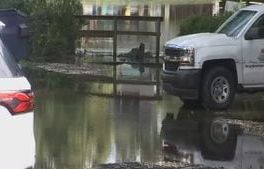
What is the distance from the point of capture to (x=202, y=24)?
19969 millimetres

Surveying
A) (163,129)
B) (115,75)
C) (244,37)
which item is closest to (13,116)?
(163,129)

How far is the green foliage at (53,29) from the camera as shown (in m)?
20.6

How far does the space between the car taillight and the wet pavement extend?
3.05 metres

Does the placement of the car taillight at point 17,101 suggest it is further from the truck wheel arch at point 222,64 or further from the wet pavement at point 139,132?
the truck wheel arch at point 222,64

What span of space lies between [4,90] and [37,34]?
49.7ft

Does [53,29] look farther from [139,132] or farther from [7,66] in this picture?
[7,66]

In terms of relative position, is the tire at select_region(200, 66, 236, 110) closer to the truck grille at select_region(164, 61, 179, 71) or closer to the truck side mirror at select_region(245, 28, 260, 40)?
the truck grille at select_region(164, 61, 179, 71)

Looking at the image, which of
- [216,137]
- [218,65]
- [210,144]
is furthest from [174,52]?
[210,144]

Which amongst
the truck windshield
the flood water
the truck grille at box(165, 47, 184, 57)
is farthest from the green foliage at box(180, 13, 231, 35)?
the truck grille at box(165, 47, 184, 57)

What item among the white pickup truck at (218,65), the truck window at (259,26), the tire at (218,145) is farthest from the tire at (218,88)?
the tire at (218,145)

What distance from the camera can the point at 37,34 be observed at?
20.5 meters

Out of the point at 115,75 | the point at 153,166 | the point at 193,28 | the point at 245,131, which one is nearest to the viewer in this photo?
the point at 153,166

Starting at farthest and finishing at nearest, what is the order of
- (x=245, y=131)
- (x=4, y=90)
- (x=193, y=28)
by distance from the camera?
(x=193, y=28)
(x=245, y=131)
(x=4, y=90)

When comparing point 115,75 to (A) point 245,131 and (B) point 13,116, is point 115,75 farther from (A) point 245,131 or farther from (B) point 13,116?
(B) point 13,116
